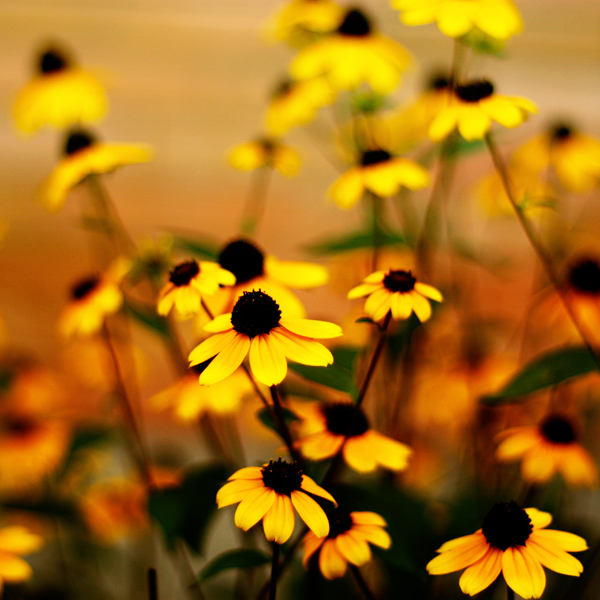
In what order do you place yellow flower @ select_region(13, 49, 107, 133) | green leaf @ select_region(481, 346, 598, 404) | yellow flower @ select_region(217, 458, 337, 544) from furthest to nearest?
1. yellow flower @ select_region(13, 49, 107, 133)
2. green leaf @ select_region(481, 346, 598, 404)
3. yellow flower @ select_region(217, 458, 337, 544)

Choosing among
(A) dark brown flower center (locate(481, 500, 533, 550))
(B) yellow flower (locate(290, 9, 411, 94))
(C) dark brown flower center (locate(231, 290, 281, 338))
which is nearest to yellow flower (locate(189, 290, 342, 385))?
(C) dark brown flower center (locate(231, 290, 281, 338))

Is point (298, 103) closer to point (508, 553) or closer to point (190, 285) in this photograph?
point (190, 285)

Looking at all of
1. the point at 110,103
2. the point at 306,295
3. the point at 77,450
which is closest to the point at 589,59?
the point at 306,295

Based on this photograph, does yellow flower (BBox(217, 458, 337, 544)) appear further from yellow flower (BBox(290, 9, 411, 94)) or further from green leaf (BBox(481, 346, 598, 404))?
yellow flower (BBox(290, 9, 411, 94))

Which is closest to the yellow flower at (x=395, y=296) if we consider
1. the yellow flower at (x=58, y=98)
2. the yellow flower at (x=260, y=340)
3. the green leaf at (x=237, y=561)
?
the yellow flower at (x=260, y=340)

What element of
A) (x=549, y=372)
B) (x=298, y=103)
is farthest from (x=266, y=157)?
(x=549, y=372)

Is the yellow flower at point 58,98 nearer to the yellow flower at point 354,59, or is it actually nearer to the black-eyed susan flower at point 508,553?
the yellow flower at point 354,59

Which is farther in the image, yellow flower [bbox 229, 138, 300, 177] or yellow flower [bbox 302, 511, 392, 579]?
yellow flower [bbox 229, 138, 300, 177]
